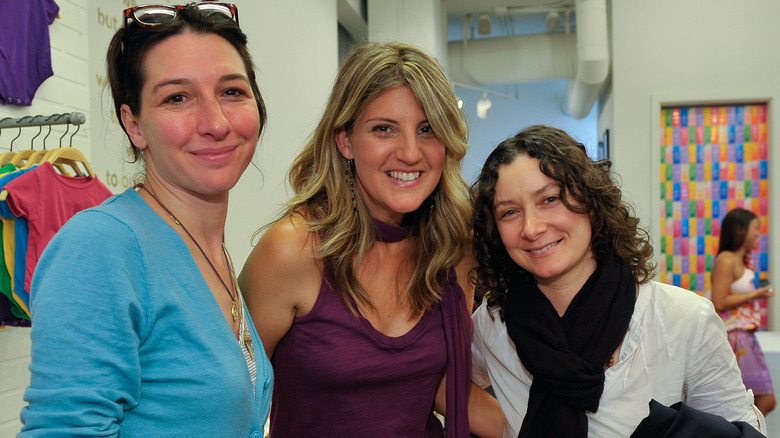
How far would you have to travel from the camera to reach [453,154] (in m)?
1.72

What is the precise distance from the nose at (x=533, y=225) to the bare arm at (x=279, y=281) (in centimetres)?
55

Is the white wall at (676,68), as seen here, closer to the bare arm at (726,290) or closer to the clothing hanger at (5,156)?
the bare arm at (726,290)

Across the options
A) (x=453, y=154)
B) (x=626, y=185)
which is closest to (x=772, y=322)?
(x=626, y=185)

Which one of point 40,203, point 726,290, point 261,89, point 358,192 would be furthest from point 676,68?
point 40,203

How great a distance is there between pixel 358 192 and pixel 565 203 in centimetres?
57

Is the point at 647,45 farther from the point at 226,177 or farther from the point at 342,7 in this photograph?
the point at 226,177

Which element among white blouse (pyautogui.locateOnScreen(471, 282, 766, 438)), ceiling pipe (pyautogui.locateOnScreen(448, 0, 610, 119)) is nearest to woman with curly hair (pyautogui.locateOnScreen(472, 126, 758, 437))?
white blouse (pyautogui.locateOnScreen(471, 282, 766, 438))

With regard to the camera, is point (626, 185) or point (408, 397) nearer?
point (408, 397)

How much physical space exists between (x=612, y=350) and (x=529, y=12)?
7.13m

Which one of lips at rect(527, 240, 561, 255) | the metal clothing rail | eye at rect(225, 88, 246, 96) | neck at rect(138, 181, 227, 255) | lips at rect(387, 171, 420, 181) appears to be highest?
the metal clothing rail

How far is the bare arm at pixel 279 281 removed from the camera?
5.16ft

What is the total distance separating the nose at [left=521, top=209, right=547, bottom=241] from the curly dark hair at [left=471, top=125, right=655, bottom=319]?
0.08 metres

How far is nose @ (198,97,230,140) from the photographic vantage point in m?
1.12

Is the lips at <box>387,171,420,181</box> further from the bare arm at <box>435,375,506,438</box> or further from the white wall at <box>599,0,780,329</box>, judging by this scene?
the white wall at <box>599,0,780,329</box>
